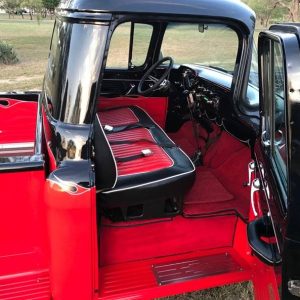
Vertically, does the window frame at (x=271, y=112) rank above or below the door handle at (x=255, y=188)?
above

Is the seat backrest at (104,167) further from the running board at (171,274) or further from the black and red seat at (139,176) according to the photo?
the running board at (171,274)

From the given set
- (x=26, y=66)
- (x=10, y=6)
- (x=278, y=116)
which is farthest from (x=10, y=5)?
(x=278, y=116)

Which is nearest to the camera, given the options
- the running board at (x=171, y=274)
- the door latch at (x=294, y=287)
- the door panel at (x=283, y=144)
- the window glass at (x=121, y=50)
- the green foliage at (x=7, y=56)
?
the door panel at (x=283, y=144)

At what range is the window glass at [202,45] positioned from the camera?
279 centimetres

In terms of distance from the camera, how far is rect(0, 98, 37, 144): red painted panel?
3.01 meters

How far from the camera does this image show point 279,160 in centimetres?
169

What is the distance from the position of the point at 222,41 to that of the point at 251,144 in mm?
838

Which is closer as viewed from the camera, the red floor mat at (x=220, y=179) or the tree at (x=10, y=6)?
the red floor mat at (x=220, y=179)

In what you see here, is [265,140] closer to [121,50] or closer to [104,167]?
[104,167]

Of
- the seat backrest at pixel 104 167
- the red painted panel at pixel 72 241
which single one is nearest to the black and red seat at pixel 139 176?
the seat backrest at pixel 104 167

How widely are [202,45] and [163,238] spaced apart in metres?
1.65

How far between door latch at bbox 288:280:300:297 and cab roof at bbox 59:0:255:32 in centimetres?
140

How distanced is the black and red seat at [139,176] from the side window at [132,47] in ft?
3.30

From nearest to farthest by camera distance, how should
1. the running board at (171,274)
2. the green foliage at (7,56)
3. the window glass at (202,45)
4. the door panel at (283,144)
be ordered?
1. the door panel at (283,144)
2. the running board at (171,274)
3. the window glass at (202,45)
4. the green foliage at (7,56)
